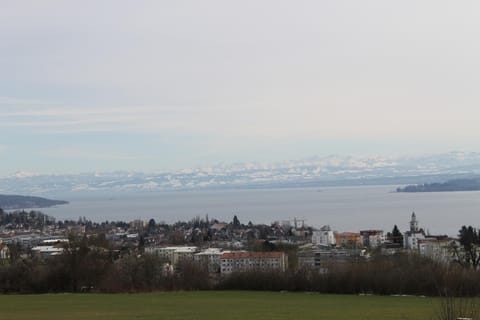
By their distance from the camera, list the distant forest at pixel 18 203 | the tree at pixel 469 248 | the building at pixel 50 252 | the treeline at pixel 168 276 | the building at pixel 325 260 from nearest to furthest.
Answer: the treeline at pixel 168 276
the building at pixel 325 260
the building at pixel 50 252
the tree at pixel 469 248
the distant forest at pixel 18 203

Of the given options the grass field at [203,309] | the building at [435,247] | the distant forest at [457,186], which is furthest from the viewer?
the distant forest at [457,186]

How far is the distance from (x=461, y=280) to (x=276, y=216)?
A: 3407 inches

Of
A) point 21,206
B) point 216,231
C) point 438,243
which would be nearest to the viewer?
point 438,243

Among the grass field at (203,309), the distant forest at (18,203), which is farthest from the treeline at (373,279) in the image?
the distant forest at (18,203)

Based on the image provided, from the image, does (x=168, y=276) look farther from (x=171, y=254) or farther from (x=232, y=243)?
(x=232, y=243)

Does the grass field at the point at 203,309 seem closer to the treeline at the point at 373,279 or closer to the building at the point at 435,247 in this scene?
the treeline at the point at 373,279

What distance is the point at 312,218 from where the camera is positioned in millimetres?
98625

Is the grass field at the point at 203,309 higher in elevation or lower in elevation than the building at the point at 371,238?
higher

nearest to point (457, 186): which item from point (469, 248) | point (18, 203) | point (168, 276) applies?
point (18, 203)

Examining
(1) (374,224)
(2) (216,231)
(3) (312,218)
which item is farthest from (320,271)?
(3) (312,218)

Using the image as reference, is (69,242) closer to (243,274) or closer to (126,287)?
(126,287)

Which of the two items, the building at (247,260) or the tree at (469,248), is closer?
the building at (247,260)

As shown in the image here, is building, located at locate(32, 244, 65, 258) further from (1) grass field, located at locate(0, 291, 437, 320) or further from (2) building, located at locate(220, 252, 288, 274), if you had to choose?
(1) grass field, located at locate(0, 291, 437, 320)

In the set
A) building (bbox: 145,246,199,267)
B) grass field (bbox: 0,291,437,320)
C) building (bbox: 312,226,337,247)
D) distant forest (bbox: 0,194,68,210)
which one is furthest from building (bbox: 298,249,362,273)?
distant forest (bbox: 0,194,68,210)
